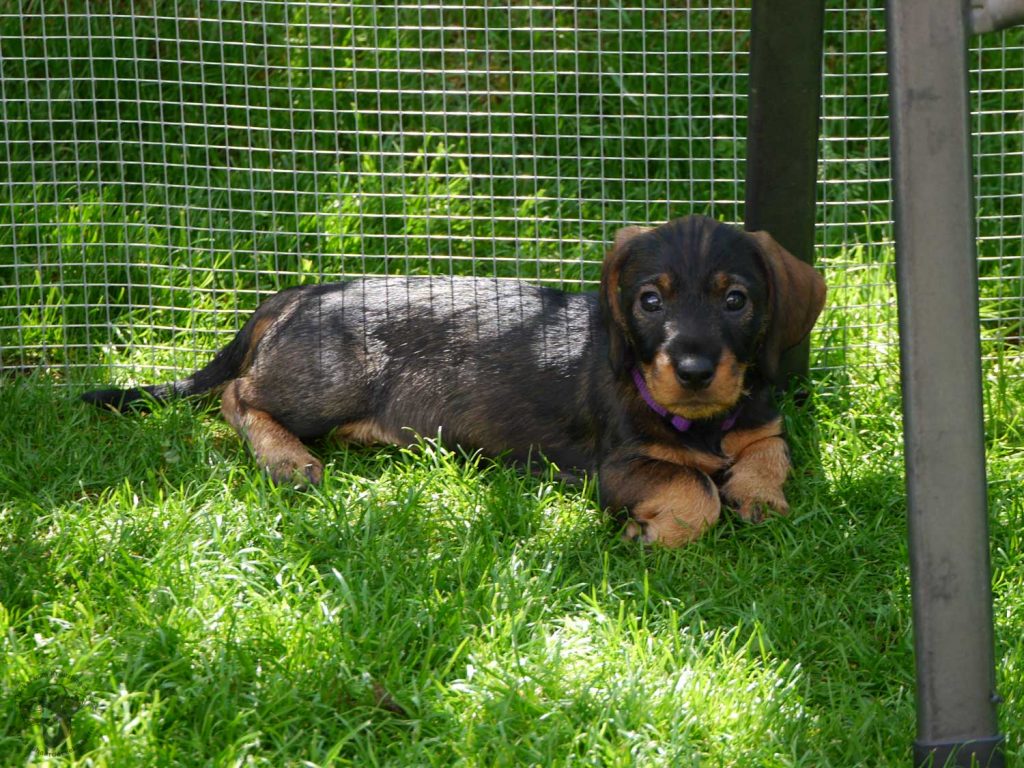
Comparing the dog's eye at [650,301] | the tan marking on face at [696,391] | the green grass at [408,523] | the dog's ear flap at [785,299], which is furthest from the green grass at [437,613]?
the dog's eye at [650,301]

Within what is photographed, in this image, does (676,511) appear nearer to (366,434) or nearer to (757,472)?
(757,472)

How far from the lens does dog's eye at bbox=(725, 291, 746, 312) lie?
13.7 feet

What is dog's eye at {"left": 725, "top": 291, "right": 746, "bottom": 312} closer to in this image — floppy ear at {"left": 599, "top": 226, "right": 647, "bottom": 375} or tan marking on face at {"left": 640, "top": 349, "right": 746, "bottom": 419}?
tan marking on face at {"left": 640, "top": 349, "right": 746, "bottom": 419}

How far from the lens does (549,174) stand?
6469 mm

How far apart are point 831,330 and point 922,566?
275 cm

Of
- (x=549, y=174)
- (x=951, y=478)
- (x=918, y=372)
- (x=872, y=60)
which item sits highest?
(x=872, y=60)

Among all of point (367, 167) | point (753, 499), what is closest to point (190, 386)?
point (367, 167)

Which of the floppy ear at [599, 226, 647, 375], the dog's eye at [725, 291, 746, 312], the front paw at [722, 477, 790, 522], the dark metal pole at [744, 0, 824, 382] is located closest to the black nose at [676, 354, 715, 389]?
the dog's eye at [725, 291, 746, 312]

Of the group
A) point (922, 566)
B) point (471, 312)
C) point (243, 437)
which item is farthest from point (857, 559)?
point (243, 437)

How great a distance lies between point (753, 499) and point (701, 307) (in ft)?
2.06

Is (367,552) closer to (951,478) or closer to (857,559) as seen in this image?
(857,559)

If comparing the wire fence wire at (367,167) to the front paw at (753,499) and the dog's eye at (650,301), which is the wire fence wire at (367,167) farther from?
the front paw at (753,499)

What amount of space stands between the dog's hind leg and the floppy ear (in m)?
1.08

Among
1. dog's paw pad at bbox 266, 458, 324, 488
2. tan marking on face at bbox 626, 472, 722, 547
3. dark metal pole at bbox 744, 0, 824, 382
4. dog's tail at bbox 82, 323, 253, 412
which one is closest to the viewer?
tan marking on face at bbox 626, 472, 722, 547
